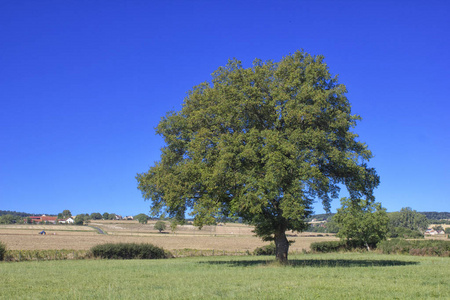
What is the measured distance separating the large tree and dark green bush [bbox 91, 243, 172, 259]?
66.8 feet

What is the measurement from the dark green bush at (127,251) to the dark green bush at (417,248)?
3383 centimetres

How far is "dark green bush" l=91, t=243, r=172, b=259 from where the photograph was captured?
160 feet

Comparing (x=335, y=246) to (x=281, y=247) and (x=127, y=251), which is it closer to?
(x=127, y=251)

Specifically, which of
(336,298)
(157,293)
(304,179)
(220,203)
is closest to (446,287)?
(336,298)

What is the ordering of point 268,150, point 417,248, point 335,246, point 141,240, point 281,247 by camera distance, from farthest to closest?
point 141,240 → point 335,246 → point 417,248 → point 281,247 → point 268,150

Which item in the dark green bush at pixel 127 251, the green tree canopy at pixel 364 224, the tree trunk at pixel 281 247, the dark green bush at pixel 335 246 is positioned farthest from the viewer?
the dark green bush at pixel 335 246

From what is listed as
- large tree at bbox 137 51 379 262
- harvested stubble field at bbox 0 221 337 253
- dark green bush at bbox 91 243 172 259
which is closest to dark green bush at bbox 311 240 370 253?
harvested stubble field at bbox 0 221 337 253

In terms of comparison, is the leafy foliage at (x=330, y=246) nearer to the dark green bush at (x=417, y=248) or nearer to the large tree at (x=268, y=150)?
the dark green bush at (x=417, y=248)

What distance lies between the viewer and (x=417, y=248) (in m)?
55.0

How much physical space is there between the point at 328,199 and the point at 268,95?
30.7 ft

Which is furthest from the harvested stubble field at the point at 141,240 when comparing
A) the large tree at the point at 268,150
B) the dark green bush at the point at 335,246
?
the large tree at the point at 268,150

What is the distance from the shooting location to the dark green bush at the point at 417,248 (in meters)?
52.7

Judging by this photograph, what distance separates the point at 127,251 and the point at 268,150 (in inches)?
1263

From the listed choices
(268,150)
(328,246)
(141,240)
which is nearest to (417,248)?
(328,246)
